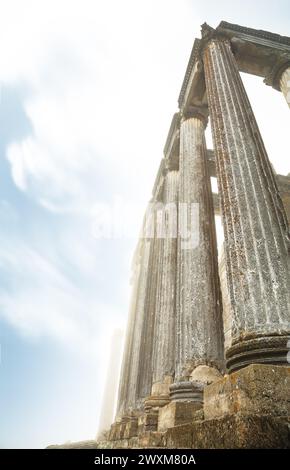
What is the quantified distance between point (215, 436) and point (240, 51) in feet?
26.2

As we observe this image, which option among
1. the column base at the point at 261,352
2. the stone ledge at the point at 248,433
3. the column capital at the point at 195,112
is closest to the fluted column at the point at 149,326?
the column capital at the point at 195,112

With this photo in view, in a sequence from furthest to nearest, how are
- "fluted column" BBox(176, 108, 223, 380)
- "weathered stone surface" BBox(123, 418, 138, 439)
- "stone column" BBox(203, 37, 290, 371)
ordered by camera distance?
"weathered stone surface" BBox(123, 418, 138, 439), "fluted column" BBox(176, 108, 223, 380), "stone column" BBox(203, 37, 290, 371)

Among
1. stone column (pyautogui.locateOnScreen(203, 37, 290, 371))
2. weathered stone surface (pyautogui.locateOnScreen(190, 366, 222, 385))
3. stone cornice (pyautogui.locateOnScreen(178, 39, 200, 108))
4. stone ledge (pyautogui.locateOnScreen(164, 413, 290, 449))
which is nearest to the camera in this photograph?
stone ledge (pyautogui.locateOnScreen(164, 413, 290, 449))

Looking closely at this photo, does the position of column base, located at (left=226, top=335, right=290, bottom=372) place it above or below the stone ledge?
above

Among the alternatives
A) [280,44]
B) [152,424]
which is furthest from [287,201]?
[152,424]

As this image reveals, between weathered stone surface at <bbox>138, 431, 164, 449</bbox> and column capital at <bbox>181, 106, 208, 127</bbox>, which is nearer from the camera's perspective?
weathered stone surface at <bbox>138, 431, 164, 449</bbox>

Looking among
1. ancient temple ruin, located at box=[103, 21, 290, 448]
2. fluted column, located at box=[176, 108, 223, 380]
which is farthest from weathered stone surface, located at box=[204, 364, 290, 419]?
fluted column, located at box=[176, 108, 223, 380]

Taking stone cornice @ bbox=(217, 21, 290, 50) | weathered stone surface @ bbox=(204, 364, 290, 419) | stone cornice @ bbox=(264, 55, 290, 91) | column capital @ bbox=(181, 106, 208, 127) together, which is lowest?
weathered stone surface @ bbox=(204, 364, 290, 419)

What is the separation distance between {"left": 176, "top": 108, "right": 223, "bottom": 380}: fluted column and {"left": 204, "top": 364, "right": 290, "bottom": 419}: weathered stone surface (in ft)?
7.95

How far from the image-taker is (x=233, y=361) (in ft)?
9.18

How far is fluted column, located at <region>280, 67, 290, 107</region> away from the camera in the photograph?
666 centimetres

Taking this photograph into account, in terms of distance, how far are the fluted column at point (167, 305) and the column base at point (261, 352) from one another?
3.92 meters

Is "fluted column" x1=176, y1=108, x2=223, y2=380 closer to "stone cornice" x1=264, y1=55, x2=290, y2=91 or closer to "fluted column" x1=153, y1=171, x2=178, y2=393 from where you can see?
"fluted column" x1=153, y1=171, x2=178, y2=393

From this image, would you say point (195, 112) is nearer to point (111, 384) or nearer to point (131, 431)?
point (131, 431)
